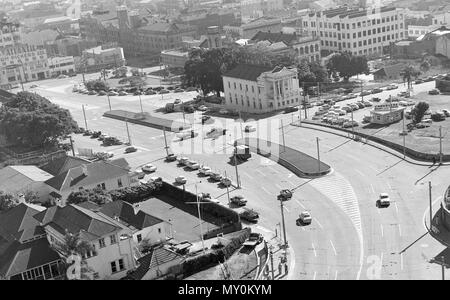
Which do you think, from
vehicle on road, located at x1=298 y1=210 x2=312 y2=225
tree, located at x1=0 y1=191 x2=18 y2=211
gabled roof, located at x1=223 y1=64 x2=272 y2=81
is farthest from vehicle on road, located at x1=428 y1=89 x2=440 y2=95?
tree, located at x1=0 y1=191 x2=18 y2=211

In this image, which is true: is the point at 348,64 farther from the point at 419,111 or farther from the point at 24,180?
the point at 24,180

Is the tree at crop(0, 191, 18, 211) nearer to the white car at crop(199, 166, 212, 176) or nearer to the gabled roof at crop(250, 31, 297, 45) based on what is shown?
the white car at crop(199, 166, 212, 176)

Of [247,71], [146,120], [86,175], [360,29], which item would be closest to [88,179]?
[86,175]

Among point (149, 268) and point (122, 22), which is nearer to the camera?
point (149, 268)

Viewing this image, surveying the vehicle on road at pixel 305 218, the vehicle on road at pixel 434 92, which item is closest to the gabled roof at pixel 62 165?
the vehicle on road at pixel 305 218
